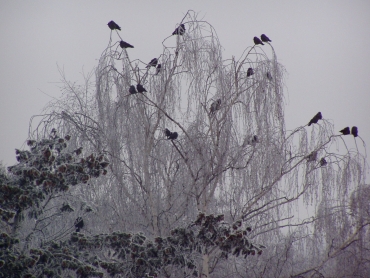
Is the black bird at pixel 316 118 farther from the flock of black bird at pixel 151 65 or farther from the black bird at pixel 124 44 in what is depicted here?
the black bird at pixel 124 44

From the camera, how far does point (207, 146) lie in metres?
5.62

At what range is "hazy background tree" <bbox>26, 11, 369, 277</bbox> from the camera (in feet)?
18.3

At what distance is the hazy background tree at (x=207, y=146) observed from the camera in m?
5.57

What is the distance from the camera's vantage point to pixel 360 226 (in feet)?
19.8

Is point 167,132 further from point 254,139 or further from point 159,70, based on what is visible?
point 254,139

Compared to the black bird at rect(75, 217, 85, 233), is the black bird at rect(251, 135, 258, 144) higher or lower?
higher

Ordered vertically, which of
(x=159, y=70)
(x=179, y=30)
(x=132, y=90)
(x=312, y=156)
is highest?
(x=179, y=30)

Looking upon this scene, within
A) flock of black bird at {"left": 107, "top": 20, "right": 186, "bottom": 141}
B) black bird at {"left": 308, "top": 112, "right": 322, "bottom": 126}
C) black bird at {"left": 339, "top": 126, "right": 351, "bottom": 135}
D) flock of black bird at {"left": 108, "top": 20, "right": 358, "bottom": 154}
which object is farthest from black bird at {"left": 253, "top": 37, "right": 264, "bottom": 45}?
black bird at {"left": 339, "top": 126, "right": 351, "bottom": 135}

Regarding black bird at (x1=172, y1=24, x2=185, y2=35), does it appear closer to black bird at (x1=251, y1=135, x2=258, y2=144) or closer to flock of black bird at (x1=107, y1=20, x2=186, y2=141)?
flock of black bird at (x1=107, y1=20, x2=186, y2=141)

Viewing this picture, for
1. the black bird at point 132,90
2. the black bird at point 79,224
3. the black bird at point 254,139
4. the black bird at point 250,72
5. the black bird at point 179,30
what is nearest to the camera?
the black bird at point 79,224

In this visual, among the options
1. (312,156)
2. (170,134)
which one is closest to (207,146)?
(170,134)

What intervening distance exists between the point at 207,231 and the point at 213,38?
2493 mm

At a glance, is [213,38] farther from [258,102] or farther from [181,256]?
[181,256]

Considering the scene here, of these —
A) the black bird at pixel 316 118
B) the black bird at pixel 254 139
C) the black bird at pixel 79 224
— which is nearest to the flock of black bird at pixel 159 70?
the black bird at pixel 316 118
